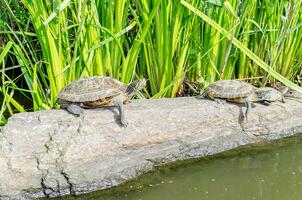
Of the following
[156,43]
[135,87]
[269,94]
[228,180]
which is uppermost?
[156,43]

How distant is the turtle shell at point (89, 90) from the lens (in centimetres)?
354

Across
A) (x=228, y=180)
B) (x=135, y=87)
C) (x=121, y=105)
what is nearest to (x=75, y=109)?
(x=121, y=105)

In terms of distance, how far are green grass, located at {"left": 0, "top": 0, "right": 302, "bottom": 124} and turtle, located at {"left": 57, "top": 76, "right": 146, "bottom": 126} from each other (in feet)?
0.61

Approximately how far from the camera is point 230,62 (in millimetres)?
4316

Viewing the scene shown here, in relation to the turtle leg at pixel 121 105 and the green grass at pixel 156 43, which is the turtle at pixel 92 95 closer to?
the turtle leg at pixel 121 105

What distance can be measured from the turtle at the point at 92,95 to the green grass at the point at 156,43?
186 mm

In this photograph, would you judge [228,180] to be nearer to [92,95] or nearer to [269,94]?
[269,94]

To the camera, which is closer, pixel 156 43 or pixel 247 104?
pixel 247 104

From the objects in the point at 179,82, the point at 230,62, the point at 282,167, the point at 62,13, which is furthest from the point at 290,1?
the point at 62,13

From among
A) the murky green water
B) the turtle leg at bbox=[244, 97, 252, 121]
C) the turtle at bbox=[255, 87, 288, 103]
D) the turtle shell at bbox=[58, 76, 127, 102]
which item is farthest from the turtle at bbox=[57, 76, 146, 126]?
the turtle at bbox=[255, 87, 288, 103]

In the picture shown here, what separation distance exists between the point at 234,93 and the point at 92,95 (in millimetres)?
1106

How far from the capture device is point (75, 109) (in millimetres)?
3475

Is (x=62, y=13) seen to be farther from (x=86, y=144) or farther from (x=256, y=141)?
(x=256, y=141)

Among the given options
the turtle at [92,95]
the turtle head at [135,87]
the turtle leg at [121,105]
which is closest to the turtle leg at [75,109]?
the turtle at [92,95]
